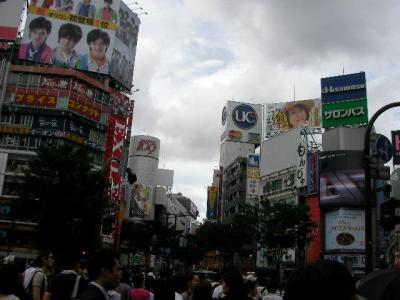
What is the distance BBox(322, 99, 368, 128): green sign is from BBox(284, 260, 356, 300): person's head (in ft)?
199

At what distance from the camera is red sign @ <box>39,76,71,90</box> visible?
2260 inches

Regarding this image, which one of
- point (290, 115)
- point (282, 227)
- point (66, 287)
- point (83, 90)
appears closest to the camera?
point (66, 287)

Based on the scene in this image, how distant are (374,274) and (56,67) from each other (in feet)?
198

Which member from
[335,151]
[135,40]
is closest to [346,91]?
[335,151]

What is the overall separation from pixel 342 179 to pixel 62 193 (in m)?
36.0

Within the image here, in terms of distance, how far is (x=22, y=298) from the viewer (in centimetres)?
622

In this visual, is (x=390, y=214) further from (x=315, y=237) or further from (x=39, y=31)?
(x=39, y=31)

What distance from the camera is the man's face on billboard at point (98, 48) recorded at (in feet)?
200

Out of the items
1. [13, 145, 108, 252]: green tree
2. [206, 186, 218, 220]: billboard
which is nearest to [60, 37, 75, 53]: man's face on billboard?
[13, 145, 108, 252]: green tree

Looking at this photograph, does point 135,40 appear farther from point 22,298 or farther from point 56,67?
point 22,298

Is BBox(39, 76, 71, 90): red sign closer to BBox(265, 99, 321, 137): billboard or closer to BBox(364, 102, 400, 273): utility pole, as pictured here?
BBox(265, 99, 321, 137): billboard

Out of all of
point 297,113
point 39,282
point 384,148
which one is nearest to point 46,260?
point 39,282

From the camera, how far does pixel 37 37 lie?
6031 centimetres

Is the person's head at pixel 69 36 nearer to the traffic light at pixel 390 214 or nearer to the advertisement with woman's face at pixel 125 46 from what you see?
the advertisement with woman's face at pixel 125 46
